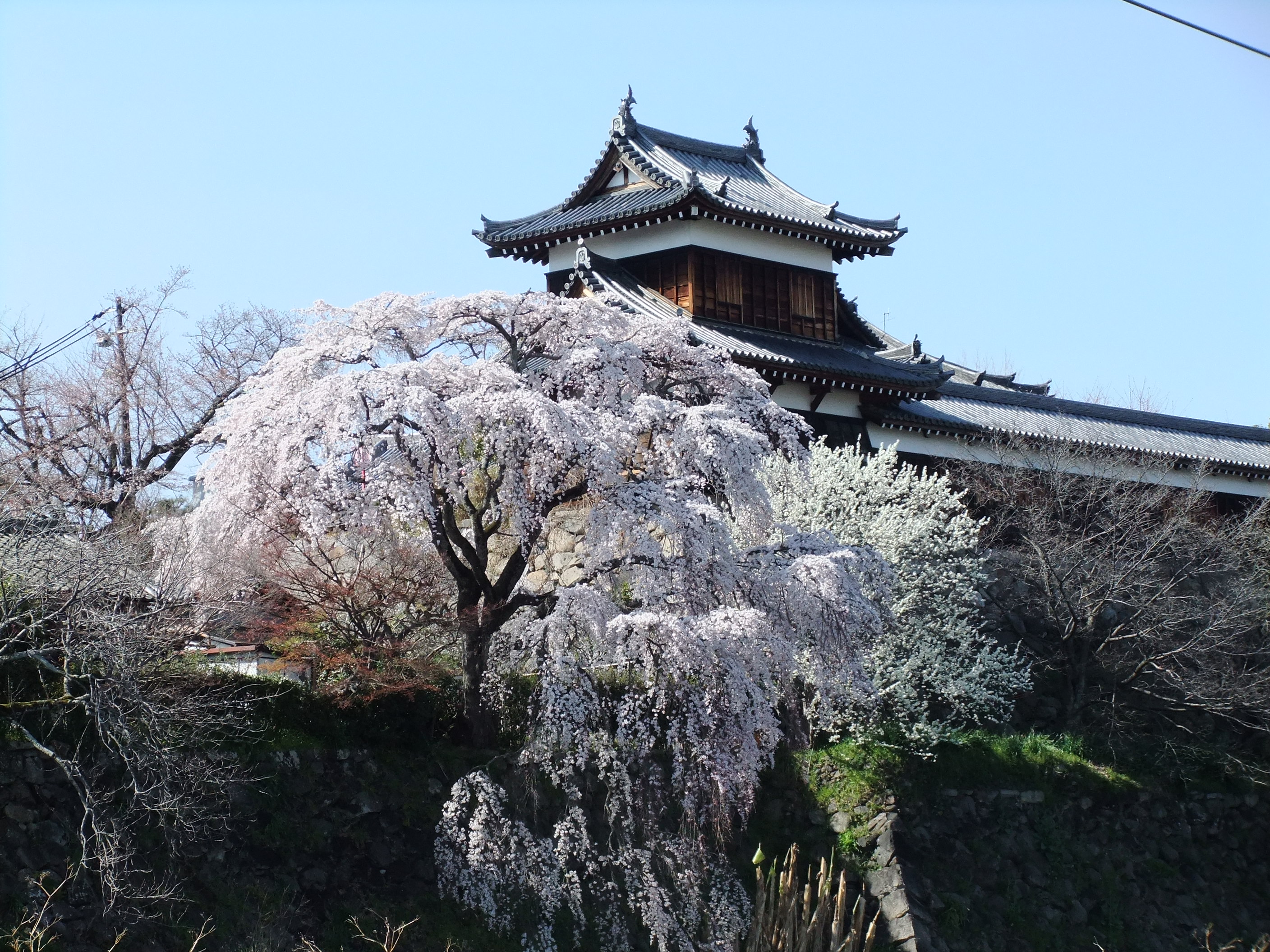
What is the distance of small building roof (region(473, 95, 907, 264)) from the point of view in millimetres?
21781

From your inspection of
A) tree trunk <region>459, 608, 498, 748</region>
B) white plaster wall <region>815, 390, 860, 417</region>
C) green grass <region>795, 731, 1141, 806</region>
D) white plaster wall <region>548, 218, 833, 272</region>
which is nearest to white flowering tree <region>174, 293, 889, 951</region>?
tree trunk <region>459, 608, 498, 748</region>

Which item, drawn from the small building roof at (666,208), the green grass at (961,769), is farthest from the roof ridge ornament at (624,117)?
the green grass at (961,769)

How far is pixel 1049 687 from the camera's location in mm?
18828

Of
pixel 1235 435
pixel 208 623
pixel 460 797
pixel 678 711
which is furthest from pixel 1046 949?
pixel 1235 435

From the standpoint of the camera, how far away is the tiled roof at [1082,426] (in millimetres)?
22266

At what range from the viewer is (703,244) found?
2214 centimetres

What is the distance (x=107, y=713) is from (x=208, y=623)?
2391mm

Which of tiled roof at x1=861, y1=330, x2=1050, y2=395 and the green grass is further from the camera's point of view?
tiled roof at x1=861, y1=330, x2=1050, y2=395

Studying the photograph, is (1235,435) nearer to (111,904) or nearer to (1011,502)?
(1011,502)

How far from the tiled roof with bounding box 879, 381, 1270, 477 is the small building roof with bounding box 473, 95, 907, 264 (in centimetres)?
331

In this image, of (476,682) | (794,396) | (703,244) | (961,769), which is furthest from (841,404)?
(476,682)

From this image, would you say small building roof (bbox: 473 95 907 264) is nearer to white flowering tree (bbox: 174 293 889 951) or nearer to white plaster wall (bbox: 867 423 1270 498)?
white plaster wall (bbox: 867 423 1270 498)

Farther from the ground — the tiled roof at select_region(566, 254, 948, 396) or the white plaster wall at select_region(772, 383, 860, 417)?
the tiled roof at select_region(566, 254, 948, 396)

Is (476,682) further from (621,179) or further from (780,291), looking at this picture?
(621,179)
